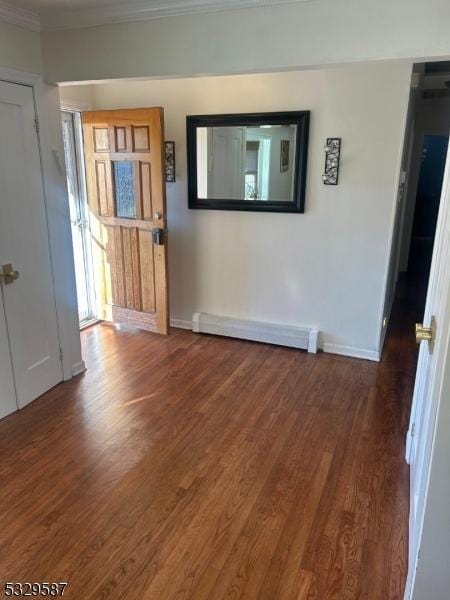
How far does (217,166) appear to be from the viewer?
3854mm

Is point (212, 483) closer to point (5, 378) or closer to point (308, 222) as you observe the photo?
point (5, 378)

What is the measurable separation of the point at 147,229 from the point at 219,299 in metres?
0.94

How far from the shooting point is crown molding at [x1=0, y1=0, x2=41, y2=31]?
8.00ft

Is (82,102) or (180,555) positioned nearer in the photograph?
(180,555)

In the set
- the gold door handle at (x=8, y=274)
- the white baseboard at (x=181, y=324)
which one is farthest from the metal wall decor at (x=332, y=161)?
the gold door handle at (x=8, y=274)

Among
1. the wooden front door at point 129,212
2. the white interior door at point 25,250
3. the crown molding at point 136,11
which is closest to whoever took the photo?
the crown molding at point 136,11

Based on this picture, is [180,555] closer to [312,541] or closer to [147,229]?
[312,541]

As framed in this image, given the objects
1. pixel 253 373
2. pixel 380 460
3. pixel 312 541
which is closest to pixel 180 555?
pixel 312 541

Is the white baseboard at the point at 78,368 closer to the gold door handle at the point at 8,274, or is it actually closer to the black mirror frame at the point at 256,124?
the gold door handle at the point at 8,274

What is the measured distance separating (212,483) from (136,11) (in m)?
2.63

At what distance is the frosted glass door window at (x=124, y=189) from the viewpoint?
12.8 ft

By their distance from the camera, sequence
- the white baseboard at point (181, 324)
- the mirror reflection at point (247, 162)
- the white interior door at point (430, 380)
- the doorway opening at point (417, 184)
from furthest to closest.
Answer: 1. the white baseboard at point (181, 324)
2. the doorway opening at point (417, 184)
3. the mirror reflection at point (247, 162)
4. the white interior door at point (430, 380)

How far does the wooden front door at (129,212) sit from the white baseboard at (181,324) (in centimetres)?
30

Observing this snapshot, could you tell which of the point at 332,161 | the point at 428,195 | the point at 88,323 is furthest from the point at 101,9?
the point at 428,195
